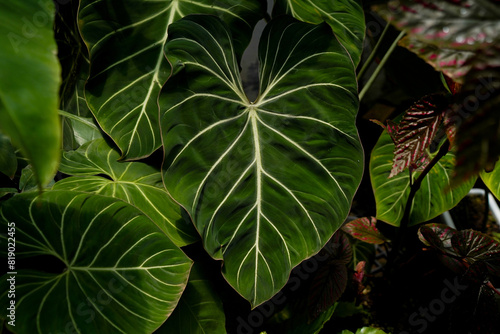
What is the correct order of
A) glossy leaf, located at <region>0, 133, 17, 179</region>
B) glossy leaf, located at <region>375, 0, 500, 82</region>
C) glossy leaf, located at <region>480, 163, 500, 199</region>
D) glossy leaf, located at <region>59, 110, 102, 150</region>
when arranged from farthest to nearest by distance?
glossy leaf, located at <region>59, 110, 102, 150</region> < glossy leaf, located at <region>480, 163, 500, 199</region> < glossy leaf, located at <region>0, 133, 17, 179</region> < glossy leaf, located at <region>375, 0, 500, 82</region>

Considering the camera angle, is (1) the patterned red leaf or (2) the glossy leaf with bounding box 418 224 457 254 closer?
(1) the patterned red leaf

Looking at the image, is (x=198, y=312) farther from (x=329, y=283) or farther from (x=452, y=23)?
(x=452, y=23)

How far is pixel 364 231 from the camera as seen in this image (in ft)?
3.46

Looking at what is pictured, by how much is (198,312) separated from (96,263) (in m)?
0.28

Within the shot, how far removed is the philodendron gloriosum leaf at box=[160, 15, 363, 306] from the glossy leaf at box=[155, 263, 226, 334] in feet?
0.75

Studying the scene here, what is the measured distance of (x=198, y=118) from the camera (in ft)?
2.65

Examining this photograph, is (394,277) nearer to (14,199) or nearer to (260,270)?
(260,270)

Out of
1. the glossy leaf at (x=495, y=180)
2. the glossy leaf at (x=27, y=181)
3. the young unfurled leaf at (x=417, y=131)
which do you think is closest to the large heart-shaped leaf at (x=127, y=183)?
the glossy leaf at (x=27, y=181)

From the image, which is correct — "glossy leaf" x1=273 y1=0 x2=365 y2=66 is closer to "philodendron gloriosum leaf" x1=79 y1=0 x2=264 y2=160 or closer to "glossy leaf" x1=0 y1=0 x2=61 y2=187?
"philodendron gloriosum leaf" x1=79 y1=0 x2=264 y2=160

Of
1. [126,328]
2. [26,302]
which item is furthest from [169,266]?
[26,302]

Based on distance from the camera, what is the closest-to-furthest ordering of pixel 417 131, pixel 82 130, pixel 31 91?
1. pixel 31 91
2. pixel 417 131
3. pixel 82 130

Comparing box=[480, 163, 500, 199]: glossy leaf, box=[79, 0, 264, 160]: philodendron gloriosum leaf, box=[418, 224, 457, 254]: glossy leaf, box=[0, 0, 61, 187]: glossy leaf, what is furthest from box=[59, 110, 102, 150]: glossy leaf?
box=[480, 163, 500, 199]: glossy leaf

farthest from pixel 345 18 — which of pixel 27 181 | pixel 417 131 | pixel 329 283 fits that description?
pixel 27 181

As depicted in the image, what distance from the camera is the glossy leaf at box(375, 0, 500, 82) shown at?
18.0 inches
